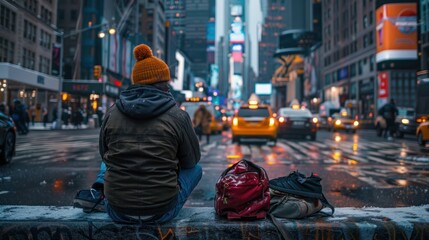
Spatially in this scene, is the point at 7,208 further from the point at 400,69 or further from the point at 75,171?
the point at 400,69

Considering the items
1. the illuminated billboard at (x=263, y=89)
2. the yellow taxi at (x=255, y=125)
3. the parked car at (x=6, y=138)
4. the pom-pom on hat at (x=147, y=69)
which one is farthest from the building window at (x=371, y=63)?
the illuminated billboard at (x=263, y=89)

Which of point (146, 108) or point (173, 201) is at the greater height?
point (146, 108)

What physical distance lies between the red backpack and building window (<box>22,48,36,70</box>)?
117 feet

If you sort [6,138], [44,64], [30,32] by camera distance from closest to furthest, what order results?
[6,138] < [30,32] < [44,64]

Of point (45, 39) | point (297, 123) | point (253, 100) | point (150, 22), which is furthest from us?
point (150, 22)

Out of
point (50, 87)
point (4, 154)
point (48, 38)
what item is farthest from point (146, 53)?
point (50, 87)

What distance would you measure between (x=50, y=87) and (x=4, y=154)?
36.7 m

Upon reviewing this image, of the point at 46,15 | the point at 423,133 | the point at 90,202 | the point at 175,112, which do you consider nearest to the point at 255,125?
the point at 423,133

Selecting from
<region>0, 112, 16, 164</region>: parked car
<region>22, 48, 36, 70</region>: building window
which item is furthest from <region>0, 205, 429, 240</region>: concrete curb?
<region>22, 48, 36, 70</region>: building window

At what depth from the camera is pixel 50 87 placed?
4256 centimetres

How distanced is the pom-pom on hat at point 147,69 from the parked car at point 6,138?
706cm

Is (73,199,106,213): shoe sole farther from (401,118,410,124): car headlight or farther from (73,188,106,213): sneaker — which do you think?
(401,118,410,124): car headlight

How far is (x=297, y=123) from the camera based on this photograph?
19.5 meters

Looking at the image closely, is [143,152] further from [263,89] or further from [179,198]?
[263,89]
